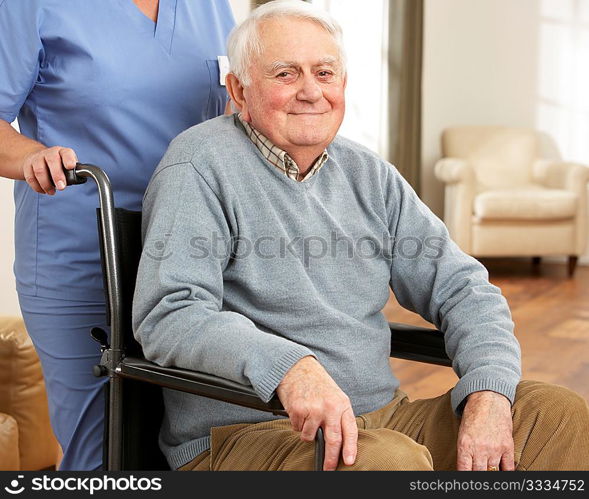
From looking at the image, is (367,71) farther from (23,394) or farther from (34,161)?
→ (34,161)

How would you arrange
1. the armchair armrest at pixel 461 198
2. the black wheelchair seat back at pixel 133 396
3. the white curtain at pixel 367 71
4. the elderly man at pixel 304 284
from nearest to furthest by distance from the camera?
the elderly man at pixel 304 284 → the black wheelchair seat back at pixel 133 396 → the armchair armrest at pixel 461 198 → the white curtain at pixel 367 71

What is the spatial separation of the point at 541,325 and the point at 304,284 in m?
3.29

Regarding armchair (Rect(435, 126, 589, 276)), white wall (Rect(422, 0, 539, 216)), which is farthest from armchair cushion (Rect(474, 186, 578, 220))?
white wall (Rect(422, 0, 539, 216))

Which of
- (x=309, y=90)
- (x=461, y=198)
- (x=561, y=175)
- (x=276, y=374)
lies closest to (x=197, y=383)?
(x=276, y=374)

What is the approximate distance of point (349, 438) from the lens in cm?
125

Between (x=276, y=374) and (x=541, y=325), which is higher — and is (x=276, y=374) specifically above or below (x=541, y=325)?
above

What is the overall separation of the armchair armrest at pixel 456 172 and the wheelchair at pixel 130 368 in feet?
15.0

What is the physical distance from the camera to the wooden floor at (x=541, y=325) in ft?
11.9

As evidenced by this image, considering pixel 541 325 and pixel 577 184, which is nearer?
pixel 541 325

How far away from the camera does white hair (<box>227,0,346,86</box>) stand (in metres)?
1.60

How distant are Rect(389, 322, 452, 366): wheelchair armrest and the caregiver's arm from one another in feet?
2.21

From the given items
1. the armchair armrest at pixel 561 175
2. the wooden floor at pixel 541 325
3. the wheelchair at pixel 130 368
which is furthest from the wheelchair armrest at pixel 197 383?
the armchair armrest at pixel 561 175

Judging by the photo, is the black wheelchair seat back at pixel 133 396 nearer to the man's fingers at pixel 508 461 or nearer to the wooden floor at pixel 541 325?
the man's fingers at pixel 508 461
